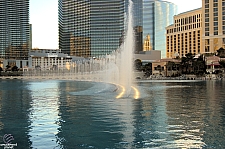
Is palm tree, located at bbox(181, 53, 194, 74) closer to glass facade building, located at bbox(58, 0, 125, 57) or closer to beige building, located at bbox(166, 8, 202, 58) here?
beige building, located at bbox(166, 8, 202, 58)

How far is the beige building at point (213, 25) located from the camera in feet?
373

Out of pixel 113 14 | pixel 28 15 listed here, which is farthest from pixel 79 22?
pixel 28 15

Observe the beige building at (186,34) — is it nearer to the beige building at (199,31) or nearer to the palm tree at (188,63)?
the beige building at (199,31)

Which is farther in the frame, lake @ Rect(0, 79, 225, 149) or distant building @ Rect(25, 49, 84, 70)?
distant building @ Rect(25, 49, 84, 70)

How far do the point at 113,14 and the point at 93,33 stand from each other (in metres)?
14.0

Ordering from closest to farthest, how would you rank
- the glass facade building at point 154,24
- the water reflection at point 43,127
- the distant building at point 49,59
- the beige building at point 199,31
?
the water reflection at point 43,127
the beige building at point 199,31
the distant building at point 49,59
the glass facade building at point 154,24

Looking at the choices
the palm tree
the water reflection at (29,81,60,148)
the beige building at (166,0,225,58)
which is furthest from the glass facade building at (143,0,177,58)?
the water reflection at (29,81,60,148)

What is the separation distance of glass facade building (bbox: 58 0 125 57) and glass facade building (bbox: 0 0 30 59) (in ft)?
78.8

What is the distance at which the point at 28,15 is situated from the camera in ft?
621

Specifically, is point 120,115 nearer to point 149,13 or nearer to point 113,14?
point 113,14

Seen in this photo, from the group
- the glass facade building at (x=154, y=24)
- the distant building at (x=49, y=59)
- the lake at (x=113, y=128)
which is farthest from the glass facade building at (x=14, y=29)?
the lake at (x=113, y=128)

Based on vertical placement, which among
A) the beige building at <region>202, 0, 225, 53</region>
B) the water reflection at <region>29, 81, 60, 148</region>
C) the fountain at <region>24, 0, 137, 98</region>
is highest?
the beige building at <region>202, 0, 225, 53</region>

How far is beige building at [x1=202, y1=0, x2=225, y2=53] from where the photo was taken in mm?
113562

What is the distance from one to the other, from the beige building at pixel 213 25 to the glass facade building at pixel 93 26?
52.3 meters
